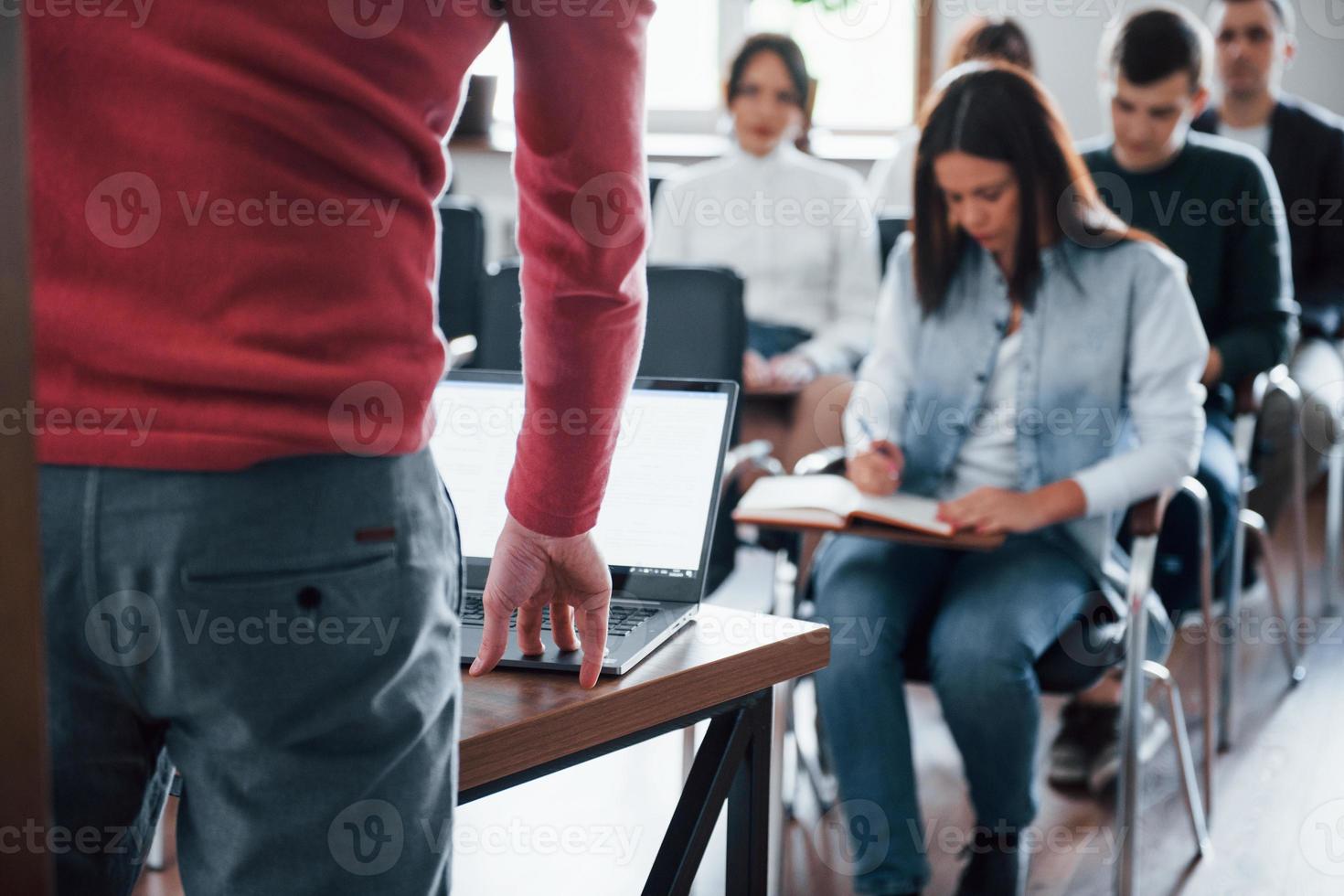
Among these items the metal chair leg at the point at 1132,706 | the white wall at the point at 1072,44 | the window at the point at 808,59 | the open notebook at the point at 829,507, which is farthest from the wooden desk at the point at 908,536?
the window at the point at 808,59

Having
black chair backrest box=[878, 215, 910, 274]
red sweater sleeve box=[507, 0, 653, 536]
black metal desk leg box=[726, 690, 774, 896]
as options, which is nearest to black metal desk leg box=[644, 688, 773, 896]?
black metal desk leg box=[726, 690, 774, 896]

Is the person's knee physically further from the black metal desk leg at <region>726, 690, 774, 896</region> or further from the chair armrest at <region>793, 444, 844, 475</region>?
the black metal desk leg at <region>726, 690, 774, 896</region>

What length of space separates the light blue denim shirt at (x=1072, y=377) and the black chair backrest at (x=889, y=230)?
1010 millimetres

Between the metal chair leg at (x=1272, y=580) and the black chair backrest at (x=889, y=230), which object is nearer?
the metal chair leg at (x=1272, y=580)

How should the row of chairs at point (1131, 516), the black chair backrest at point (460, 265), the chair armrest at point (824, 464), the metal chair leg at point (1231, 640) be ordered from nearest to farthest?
the row of chairs at point (1131, 516) → the chair armrest at point (824, 464) → the metal chair leg at point (1231, 640) → the black chair backrest at point (460, 265)

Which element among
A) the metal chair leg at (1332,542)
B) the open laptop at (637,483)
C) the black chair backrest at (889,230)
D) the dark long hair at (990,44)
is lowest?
the metal chair leg at (1332,542)

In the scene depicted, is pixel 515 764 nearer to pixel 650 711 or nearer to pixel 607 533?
pixel 650 711

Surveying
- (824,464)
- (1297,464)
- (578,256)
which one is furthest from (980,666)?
(1297,464)

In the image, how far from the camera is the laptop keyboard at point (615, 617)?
100 centimetres

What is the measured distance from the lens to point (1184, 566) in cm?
230

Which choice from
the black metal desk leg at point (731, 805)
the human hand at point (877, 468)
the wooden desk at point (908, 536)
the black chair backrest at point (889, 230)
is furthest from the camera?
the black chair backrest at point (889, 230)

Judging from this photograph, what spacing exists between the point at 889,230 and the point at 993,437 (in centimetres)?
121

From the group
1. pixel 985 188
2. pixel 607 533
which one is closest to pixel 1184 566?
pixel 985 188

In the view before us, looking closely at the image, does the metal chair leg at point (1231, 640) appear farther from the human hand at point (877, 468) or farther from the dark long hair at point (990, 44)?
the dark long hair at point (990, 44)
